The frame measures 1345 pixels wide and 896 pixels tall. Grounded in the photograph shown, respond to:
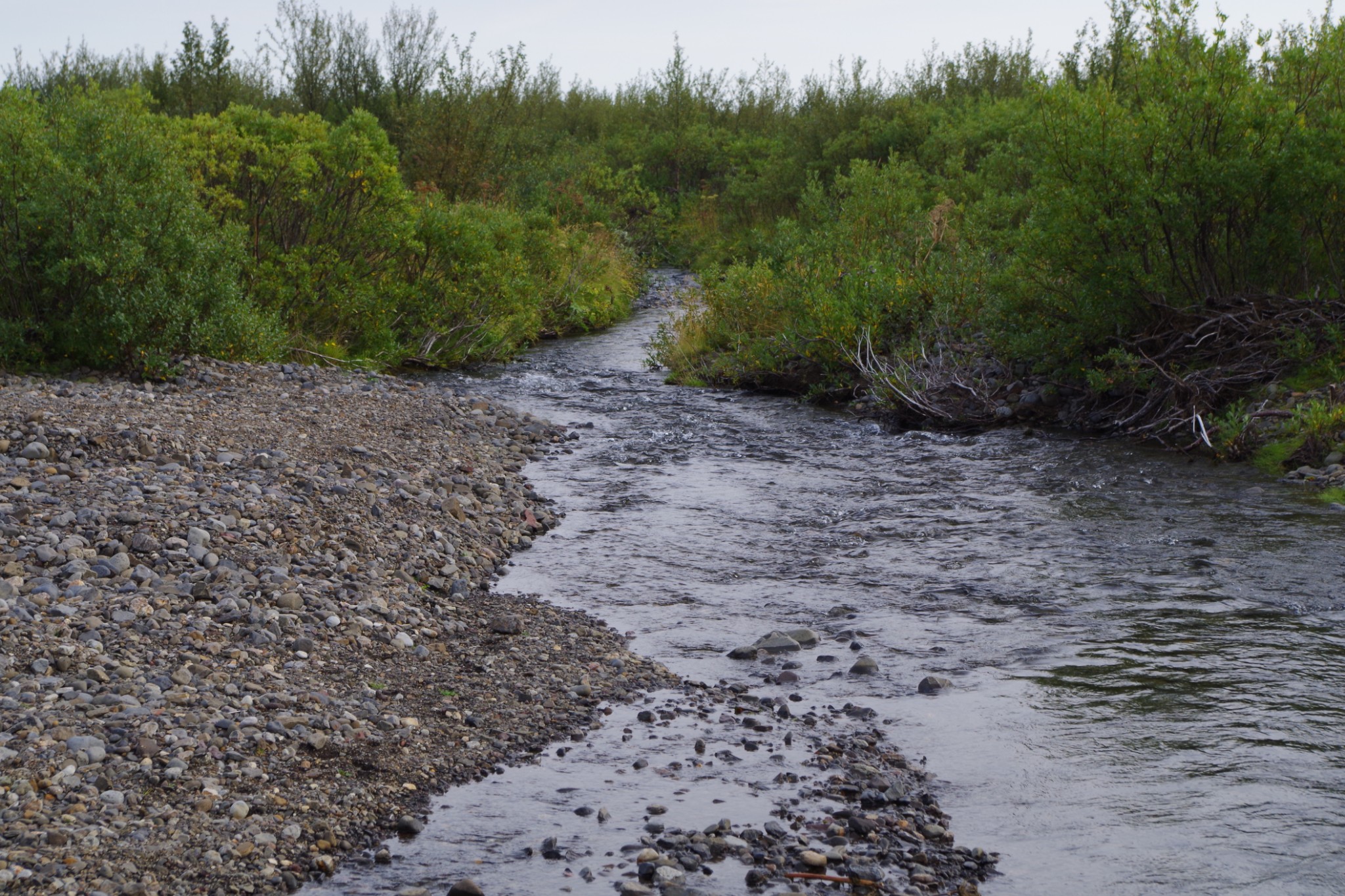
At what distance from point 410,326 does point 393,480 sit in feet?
33.9

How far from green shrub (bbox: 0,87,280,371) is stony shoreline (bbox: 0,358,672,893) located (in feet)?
7.99

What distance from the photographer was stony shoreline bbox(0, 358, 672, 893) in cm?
450

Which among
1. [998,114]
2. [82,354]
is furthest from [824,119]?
[82,354]

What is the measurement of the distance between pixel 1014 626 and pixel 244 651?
16.4 feet

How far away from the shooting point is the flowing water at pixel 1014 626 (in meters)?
4.83

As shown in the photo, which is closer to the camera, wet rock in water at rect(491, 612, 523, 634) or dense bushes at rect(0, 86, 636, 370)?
wet rock in water at rect(491, 612, 523, 634)

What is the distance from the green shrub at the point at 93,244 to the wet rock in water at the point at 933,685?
10570mm

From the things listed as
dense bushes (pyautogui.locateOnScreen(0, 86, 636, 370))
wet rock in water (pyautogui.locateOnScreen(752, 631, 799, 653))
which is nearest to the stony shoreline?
wet rock in water (pyautogui.locateOnScreen(752, 631, 799, 653))

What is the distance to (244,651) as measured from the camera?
6148mm

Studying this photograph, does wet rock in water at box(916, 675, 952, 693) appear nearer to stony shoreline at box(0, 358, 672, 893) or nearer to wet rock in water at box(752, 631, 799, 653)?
wet rock in water at box(752, 631, 799, 653)

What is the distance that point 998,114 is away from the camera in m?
30.7

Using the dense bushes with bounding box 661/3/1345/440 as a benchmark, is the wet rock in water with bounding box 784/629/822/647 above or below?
below

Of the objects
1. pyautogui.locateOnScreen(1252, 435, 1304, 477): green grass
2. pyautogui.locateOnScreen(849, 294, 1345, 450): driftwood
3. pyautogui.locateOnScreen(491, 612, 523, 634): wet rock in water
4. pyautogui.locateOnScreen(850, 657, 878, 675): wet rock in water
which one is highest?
pyautogui.locateOnScreen(849, 294, 1345, 450): driftwood

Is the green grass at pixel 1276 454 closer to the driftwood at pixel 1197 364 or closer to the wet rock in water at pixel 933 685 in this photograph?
the driftwood at pixel 1197 364
